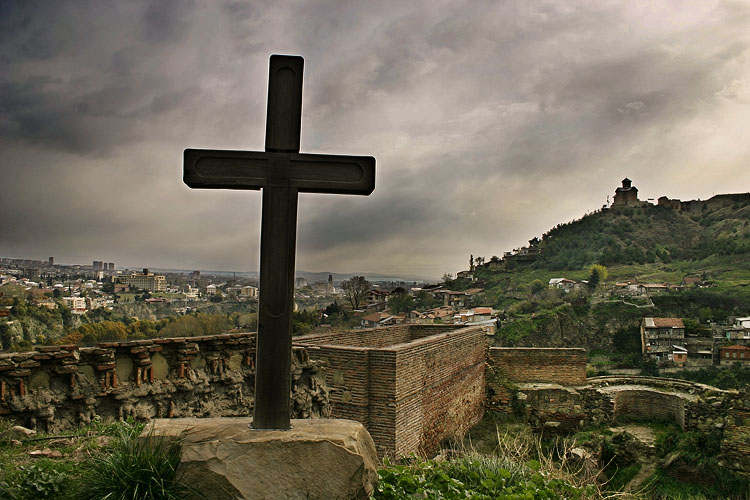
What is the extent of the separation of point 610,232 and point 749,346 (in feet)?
122

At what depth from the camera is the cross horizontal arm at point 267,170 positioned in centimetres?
361

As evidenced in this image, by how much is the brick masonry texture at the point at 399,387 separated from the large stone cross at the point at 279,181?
6125 mm

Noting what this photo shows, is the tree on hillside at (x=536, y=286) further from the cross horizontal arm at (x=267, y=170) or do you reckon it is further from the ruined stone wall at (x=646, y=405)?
the cross horizontal arm at (x=267, y=170)

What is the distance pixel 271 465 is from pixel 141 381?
2781 millimetres

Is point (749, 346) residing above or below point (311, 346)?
below

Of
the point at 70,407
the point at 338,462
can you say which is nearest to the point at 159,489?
the point at 338,462

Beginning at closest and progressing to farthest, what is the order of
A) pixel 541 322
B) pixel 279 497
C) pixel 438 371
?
pixel 279 497, pixel 438 371, pixel 541 322

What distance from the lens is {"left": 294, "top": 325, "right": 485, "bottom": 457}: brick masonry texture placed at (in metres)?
9.52

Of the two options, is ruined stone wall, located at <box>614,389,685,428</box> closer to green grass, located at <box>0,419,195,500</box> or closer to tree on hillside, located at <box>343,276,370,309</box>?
green grass, located at <box>0,419,195,500</box>

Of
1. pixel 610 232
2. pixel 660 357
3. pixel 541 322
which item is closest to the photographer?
pixel 660 357

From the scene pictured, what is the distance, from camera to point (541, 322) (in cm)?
3312

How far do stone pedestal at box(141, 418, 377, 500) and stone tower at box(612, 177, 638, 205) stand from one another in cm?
8090

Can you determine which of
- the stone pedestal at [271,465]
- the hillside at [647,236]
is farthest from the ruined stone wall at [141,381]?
the hillside at [647,236]

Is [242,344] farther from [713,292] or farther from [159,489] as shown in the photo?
[713,292]
